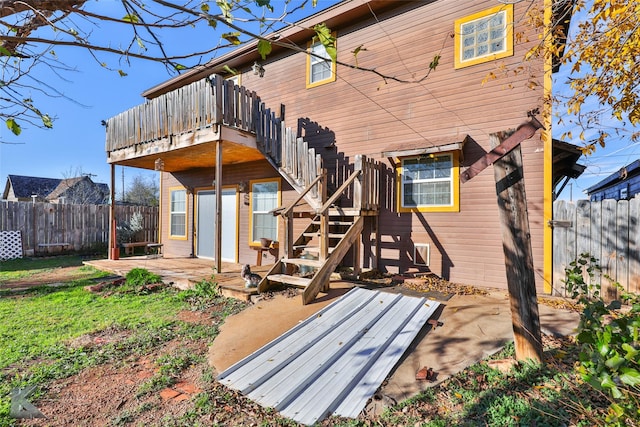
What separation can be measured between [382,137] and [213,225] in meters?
5.85

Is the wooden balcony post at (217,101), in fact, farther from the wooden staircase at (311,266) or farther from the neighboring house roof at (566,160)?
the neighboring house roof at (566,160)

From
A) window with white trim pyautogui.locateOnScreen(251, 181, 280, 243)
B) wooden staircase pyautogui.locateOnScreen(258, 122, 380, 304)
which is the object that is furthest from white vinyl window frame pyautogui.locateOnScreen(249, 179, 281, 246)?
wooden staircase pyautogui.locateOnScreen(258, 122, 380, 304)

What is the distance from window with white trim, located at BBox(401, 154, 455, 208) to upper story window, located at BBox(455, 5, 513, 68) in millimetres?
1943

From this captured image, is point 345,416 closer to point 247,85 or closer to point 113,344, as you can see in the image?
point 113,344

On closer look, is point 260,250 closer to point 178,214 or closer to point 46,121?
point 178,214

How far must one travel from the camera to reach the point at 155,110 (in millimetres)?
7578

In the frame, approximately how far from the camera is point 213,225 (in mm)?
9414

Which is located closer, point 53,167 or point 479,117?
point 479,117

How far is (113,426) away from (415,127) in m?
6.45

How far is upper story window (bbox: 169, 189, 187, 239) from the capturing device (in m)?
10.4

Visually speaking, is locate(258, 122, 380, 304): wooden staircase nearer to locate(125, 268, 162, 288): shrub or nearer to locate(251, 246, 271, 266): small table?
locate(251, 246, 271, 266): small table

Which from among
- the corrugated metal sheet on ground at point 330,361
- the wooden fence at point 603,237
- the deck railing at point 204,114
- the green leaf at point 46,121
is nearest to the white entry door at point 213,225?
the deck railing at point 204,114

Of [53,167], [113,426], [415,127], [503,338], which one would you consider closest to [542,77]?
[415,127]

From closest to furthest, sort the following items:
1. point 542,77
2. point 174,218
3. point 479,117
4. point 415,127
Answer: point 542,77
point 479,117
point 415,127
point 174,218
